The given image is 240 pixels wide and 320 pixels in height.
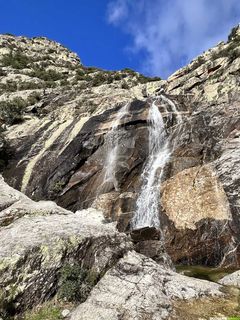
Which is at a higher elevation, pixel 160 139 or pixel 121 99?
pixel 121 99

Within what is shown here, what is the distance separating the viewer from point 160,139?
3666 centimetres

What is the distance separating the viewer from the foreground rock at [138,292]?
42.1 feet

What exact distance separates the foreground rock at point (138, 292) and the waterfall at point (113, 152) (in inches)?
677

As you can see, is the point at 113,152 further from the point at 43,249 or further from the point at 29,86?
the point at 29,86

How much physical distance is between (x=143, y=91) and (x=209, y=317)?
51317 mm

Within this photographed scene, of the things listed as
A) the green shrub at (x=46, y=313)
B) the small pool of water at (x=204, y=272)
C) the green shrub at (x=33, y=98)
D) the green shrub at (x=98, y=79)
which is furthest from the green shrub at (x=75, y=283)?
the green shrub at (x=98, y=79)

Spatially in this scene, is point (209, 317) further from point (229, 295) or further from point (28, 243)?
point (28, 243)

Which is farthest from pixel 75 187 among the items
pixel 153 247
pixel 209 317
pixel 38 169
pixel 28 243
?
pixel 209 317

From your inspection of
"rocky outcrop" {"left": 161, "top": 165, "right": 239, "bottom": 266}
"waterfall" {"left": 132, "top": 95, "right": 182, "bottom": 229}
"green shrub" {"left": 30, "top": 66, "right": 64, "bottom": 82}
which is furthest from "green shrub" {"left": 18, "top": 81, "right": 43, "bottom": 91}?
"rocky outcrop" {"left": 161, "top": 165, "right": 239, "bottom": 266}

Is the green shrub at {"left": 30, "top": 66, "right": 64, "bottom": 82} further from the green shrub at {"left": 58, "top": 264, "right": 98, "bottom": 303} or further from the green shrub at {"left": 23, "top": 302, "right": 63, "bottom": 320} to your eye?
the green shrub at {"left": 23, "top": 302, "right": 63, "bottom": 320}

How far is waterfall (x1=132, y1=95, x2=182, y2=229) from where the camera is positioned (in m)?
29.8

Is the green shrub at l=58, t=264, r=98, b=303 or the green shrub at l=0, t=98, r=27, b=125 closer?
the green shrub at l=58, t=264, r=98, b=303

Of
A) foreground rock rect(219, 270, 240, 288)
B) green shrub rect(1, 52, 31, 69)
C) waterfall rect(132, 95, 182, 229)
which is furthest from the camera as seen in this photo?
green shrub rect(1, 52, 31, 69)

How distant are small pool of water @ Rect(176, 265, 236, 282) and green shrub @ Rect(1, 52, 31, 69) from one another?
3107 inches
